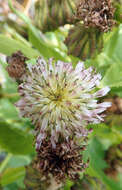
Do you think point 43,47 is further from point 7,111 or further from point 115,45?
point 7,111

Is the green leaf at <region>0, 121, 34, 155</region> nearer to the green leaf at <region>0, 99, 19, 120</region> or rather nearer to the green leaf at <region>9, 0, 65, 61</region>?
the green leaf at <region>0, 99, 19, 120</region>

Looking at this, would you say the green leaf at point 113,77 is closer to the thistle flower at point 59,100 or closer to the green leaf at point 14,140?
the thistle flower at point 59,100

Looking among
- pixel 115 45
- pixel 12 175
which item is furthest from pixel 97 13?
pixel 12 175

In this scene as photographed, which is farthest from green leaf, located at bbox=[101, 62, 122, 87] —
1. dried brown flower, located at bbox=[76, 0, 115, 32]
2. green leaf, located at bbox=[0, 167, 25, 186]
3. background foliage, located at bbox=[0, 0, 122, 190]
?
green leaf, located at bbox=[0, 167, 25, 186]

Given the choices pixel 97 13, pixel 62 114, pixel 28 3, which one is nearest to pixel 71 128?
pixel 62 114

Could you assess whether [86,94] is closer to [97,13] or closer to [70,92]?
[70,92]

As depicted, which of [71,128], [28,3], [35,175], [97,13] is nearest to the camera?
[71,128]
